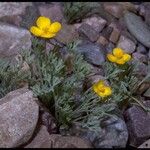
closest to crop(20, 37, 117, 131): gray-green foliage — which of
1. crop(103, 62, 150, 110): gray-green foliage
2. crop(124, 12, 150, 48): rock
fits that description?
crop(103, 62, 150, 110): gray-green foliage

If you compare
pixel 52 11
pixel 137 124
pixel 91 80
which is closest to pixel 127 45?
pixel 91 80

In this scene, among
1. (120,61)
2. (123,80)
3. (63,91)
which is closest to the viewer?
(63,91)

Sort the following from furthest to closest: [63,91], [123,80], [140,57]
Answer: [140,57], [123,80], [63,91]

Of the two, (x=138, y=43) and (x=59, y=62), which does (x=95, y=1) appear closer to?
(x=138, y=43)

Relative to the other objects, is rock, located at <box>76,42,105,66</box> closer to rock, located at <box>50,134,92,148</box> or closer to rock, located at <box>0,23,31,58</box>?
rock, located at <box>0,23,31,58</box>

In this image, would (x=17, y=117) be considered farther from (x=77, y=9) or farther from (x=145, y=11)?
(x=145, y=11)

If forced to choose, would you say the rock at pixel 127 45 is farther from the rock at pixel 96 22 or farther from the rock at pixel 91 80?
the rock at pixel 91 80

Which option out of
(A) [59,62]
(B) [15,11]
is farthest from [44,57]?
(B) [15,11]

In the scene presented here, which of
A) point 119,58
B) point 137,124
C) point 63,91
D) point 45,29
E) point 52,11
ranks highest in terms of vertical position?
point 45,29

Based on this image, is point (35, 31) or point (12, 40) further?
point (12, 40)
